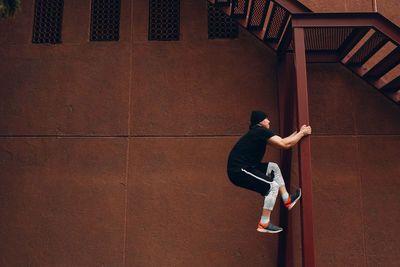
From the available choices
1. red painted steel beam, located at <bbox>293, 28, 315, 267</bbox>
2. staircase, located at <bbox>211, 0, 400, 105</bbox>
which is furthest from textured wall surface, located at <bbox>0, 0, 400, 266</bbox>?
red painted steel beam, located at <bbox>293, 28, 315, 267</bbox>

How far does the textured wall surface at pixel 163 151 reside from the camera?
587 cm

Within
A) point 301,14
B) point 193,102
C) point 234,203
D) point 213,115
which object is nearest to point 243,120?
point 213,115

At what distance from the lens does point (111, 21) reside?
6.59m

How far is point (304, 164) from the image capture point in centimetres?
444

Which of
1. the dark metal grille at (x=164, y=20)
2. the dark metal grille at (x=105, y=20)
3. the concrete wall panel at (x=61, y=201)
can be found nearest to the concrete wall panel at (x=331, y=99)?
the dark metal grille at (x=164, y=20)

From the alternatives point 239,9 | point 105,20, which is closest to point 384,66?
point 239,9

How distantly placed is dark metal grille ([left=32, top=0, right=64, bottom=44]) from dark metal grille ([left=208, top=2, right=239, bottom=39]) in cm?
302

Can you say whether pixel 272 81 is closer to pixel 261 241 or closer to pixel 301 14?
pixel 301 14

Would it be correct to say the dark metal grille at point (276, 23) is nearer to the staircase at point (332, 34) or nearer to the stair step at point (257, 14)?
the staircase at point (332, 34)

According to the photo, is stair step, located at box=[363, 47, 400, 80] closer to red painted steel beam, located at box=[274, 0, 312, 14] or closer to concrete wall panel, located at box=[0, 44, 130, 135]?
red painted steel beam, located at box=[274, 0, 312, 14]

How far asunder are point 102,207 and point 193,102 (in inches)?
101

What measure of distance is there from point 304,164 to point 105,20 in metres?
4.77

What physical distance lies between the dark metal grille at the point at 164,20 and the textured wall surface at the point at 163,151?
14 centimetres

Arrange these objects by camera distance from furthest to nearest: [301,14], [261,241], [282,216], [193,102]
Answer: [193,102] → [261,241] → [282,216] → [301,14]
